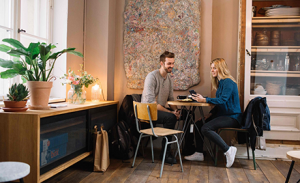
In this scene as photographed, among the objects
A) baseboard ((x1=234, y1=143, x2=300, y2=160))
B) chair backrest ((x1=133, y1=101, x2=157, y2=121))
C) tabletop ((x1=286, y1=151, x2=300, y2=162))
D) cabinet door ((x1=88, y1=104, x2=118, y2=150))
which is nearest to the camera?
tabletop ((x1=286, y1=151, x2=300, y2=162))

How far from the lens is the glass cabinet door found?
346 cm

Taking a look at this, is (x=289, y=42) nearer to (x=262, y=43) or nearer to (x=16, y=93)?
(x=262, y=43)

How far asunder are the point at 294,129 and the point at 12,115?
330 centimetres

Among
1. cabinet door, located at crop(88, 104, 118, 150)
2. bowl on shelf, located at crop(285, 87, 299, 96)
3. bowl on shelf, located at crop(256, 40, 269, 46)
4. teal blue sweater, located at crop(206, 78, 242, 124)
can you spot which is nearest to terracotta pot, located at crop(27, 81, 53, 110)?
cabinet door, located at crop(88, 104, 118, 150)

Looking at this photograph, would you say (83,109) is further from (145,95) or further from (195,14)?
(195,14)

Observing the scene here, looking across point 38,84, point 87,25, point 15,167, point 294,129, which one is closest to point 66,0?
point 87,25

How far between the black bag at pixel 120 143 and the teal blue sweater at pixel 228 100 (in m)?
1.09

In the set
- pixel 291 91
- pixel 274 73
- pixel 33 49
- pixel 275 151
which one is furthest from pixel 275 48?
pixel 33 49

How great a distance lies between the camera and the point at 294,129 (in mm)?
3365

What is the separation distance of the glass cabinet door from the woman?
0.57 m

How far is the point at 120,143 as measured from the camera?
3.11 m

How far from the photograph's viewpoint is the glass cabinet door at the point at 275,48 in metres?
3.46

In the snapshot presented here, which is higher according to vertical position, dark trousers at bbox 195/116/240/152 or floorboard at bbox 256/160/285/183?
dark trousers at bbox 195/116/240/152

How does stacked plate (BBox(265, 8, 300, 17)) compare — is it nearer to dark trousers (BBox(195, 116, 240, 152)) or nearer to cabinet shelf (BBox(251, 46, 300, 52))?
cabinet shelf (BBox(251, 46, 300, 52))
